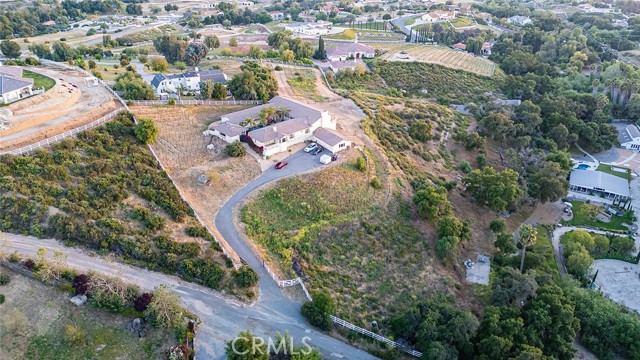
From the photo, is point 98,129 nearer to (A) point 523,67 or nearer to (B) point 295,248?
(B) point 295,248

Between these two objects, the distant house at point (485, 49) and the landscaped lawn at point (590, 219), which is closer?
the landscaped lawn at point (590, 219)

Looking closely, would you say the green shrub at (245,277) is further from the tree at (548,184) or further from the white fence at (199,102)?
the tree at (548,184)

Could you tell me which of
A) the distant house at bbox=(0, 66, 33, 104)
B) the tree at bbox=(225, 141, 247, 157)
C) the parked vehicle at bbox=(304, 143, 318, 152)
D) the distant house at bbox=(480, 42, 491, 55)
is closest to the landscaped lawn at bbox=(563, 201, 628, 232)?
the parked vehicle at bbox=(304, 143, 318, 152)

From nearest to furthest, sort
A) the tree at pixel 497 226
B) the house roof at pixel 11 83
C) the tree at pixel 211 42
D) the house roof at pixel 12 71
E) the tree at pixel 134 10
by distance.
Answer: the house roof at pixel 11 83, the tree at pixel 497 226, the house roof at pixel 12 71, the tree at pixel 211 42, the tree at pixel 134 10

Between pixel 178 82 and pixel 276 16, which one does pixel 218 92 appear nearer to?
pixel 178 82

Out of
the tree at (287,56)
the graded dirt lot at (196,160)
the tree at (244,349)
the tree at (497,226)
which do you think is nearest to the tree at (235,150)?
the graded dirt lot at (196,160)

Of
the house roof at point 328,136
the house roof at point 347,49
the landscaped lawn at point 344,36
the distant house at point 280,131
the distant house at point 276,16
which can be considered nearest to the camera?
the distant house at point 280,131
